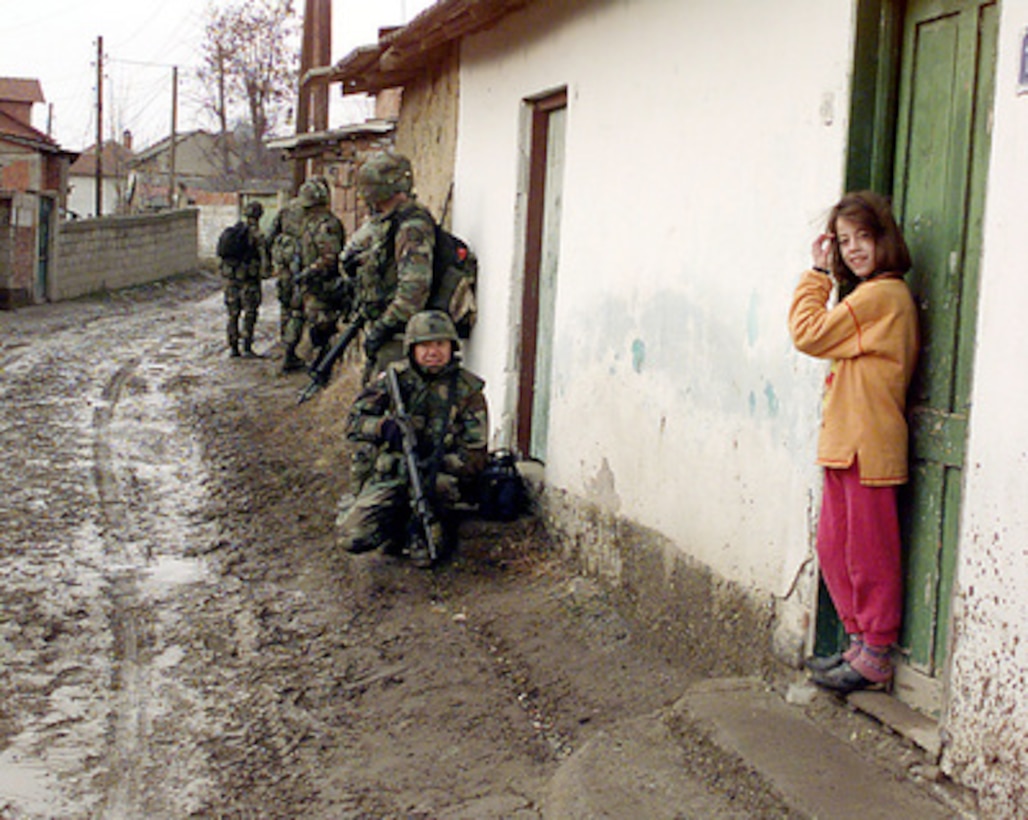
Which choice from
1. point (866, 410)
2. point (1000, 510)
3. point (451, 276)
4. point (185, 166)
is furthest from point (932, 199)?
point (185, 166)

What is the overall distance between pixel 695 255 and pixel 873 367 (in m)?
1.41

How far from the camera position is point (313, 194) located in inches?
460

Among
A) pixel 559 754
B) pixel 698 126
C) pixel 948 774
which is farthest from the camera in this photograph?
pixel 698 126

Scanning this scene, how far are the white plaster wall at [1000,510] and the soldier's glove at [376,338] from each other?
15.1 feet

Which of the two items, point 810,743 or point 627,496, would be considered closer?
point 810,743

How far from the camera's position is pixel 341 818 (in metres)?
3.90

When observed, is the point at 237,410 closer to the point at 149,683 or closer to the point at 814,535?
the point at 149,683

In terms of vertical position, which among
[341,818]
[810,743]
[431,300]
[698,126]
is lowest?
[341,818]

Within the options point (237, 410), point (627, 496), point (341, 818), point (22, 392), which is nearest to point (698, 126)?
point (627, 496)

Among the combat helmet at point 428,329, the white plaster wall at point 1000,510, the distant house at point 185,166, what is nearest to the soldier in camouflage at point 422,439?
the combat helmet at point 428,329

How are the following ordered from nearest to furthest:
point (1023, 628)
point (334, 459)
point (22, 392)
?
point (1023, 628) → point (334, 459) → point (22, 392)

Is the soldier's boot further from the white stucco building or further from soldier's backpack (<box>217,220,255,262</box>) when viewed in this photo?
soldier's backpack (<box>217,220,255,262</box>)

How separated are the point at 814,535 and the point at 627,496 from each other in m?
1.63

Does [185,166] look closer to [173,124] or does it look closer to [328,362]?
[173,124]
